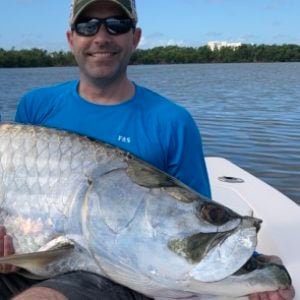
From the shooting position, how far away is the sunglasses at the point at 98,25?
3.22 meters

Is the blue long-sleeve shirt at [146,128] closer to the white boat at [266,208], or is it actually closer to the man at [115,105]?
the man at [115,105]

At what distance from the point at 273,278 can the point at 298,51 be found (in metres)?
107

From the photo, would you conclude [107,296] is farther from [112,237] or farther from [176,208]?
[176,208]

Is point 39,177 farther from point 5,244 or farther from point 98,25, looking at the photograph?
point 98,25

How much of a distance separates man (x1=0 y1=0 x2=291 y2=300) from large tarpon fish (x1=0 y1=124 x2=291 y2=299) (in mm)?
431

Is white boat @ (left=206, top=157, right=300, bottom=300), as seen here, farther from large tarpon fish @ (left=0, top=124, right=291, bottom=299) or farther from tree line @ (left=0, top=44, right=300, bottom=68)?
tree line @ (left=0, top=44, right=300, bottom=68)

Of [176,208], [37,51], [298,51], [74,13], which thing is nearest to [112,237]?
[176,208]

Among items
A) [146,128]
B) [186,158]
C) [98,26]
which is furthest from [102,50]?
[186,158]

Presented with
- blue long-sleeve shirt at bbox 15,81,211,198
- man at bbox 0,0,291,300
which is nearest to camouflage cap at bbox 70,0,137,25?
man at bbox 0,0,291,300

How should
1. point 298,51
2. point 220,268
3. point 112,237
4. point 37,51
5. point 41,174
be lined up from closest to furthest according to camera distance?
1. point 220,268
2. point 112,237
3. point 41,174
4. point 37,51
5. point 298,51

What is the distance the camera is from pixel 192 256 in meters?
2.37

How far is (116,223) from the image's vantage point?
8.21 ft

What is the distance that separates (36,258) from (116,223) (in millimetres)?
384

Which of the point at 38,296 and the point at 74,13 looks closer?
the point at 38,296
